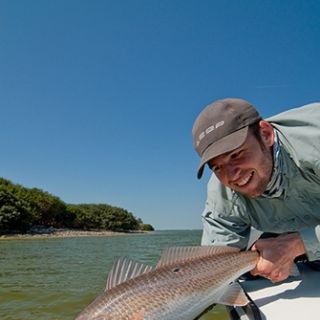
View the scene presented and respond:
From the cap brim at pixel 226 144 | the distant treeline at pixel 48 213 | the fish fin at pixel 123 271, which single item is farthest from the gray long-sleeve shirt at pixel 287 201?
the distant treeline at pixel 48 213

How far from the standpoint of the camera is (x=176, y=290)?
2.22m

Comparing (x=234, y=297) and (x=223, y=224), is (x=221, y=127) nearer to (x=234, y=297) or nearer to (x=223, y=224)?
(x=223, y=224)

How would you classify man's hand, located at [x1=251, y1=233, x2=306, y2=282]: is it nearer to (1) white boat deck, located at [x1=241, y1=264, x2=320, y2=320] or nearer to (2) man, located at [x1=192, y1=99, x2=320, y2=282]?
(2) man, located at [x1=192, y1=99, x2=320, y2=282]

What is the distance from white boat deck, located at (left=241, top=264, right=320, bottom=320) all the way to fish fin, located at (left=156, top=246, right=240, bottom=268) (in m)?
0.38

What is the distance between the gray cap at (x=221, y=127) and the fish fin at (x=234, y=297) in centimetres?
75

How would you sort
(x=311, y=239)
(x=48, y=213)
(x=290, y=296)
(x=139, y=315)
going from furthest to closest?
(x=48, y=213)
(x=311, y=239)
(x=290, y=296)
(x=139, y=315)

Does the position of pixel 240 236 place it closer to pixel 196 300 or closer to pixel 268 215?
pixel 268 215

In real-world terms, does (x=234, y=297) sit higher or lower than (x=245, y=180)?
lower

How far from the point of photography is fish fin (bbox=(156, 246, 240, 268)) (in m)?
2.46

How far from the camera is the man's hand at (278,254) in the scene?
2.53m

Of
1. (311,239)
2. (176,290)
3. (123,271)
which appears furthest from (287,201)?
(123,271)

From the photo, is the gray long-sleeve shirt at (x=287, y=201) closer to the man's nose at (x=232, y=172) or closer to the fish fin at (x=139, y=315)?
the man's nose at (x=232, y=172)

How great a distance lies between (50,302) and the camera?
5.13 metres

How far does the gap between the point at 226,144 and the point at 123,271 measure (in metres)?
0.98
